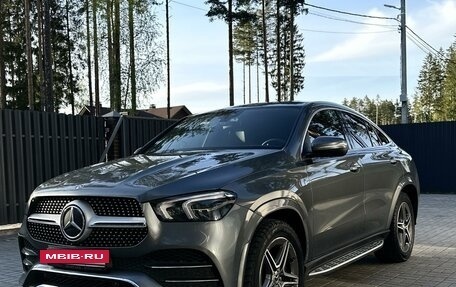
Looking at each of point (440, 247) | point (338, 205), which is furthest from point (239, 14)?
point (338, 205)

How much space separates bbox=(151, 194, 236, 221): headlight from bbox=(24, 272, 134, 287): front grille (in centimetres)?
49

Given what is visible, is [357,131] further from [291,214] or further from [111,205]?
[111,205]

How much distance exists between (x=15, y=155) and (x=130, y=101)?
755 inches

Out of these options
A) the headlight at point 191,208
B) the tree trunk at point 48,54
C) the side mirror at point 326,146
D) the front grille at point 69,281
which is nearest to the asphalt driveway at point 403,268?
the side mirror at point 326,146

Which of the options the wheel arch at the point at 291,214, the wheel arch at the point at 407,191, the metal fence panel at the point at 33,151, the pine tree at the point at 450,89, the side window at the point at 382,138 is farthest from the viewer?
the pine tree at the point at 450,89

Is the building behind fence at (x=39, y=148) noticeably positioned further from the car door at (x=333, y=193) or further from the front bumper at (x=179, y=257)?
the front bumper at (x=179, y=257)

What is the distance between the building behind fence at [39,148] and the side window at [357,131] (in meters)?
6.01

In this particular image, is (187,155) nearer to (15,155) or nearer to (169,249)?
(169,249)

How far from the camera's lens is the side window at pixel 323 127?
174 inches

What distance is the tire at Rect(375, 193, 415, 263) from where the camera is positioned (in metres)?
5.79

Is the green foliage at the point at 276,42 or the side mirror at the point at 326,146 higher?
the green foliage at the point at 276,42

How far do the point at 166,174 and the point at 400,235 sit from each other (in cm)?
362

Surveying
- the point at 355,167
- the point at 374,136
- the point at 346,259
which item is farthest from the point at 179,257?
the point at 374,136

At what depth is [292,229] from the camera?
12.6 ft
